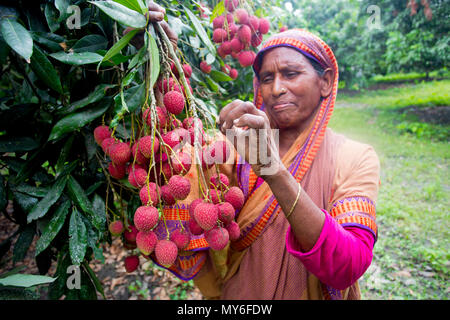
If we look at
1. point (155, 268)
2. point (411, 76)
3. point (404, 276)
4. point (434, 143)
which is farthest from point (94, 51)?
point (411, 76)

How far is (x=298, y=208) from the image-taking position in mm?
711

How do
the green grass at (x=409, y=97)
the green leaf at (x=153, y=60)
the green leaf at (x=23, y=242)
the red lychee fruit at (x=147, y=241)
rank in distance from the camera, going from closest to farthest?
the green leaf at (x=153, y=60) < the red lychee fruit at (x=147, y=241) < the green leaf at (x=23, y=242) < the green grass at (x=409, y=97)

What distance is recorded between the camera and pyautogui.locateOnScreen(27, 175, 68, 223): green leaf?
760 mm

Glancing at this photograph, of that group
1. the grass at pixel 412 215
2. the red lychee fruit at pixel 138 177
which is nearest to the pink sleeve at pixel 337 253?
the red lychee fruit at pixel 138 177

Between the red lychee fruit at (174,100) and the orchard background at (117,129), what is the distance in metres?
0.04

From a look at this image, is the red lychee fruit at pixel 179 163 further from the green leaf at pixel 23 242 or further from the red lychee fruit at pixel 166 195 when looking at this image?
the green leaf at pixel 23 242

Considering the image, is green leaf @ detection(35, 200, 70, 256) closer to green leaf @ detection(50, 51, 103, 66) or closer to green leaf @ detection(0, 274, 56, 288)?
green leaf @ detection(0, 274, 56, 288)

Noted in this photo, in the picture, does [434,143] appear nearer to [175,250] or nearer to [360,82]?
[175,250]

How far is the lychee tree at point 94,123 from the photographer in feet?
1.84

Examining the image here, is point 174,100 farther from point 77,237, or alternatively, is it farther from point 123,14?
point 77,237

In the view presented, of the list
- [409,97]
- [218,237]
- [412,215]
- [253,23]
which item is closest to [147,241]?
[218,237]

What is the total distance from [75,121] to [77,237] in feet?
1.04

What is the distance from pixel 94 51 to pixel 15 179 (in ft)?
1.40

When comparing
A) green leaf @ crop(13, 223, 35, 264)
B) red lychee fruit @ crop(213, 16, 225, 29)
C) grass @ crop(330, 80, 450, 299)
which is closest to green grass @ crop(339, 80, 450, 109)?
grass @ crop(330, 80, 450, 299)
